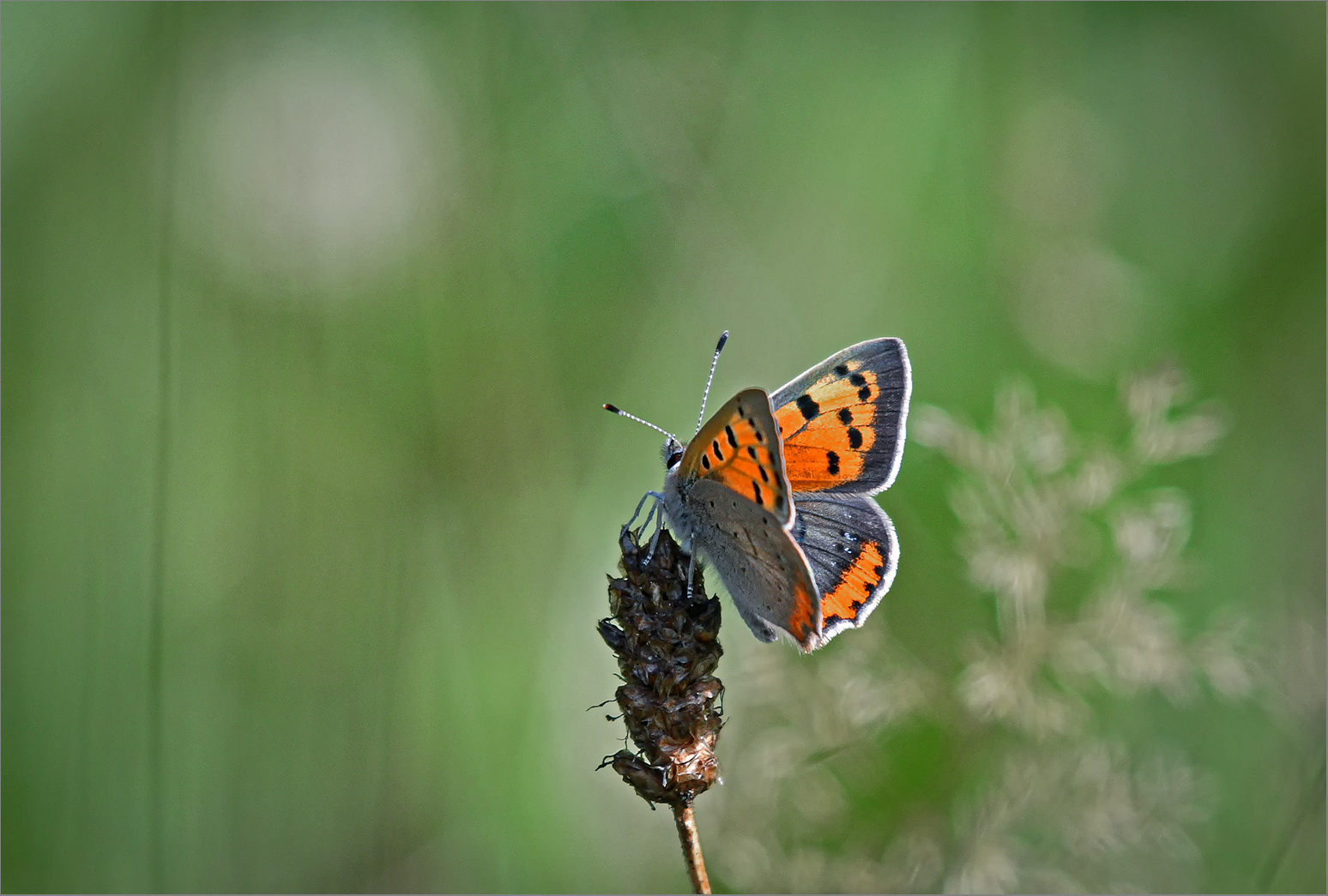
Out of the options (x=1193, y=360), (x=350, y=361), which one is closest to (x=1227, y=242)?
(x=1193, y=360)

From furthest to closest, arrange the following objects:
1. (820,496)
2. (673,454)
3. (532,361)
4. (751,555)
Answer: (532,361), (673,454), (820,496), (751,555)

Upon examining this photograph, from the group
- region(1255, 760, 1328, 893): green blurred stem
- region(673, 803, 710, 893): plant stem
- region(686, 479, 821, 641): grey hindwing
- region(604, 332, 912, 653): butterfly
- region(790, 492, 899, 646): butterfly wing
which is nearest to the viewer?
region(673, 803, 710, 893): plant stem

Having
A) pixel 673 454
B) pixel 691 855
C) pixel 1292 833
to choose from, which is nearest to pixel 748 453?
pixel 673 454

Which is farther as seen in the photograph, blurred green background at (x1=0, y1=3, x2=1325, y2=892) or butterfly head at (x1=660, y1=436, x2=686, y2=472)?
blurred green background at (x1=0, y1=3, x2=1325, y2=892)

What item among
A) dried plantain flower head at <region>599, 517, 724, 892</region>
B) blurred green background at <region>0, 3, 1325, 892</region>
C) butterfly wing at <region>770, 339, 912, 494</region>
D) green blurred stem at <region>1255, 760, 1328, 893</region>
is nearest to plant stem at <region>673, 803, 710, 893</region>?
dried plantain flower head at <region>599, 517, 724, 892</region>

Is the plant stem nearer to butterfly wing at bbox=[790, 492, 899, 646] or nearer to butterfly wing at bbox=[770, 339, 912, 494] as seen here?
butterfly wing at bbox=[790, 492, 899, 646]

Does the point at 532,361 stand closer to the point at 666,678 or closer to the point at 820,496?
the point at 820,496

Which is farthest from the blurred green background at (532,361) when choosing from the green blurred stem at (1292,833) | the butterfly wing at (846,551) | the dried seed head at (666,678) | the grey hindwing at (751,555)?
the dried seed head at (666,678)
